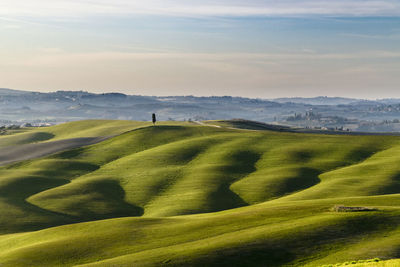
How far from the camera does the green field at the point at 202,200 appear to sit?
47469 millimetres

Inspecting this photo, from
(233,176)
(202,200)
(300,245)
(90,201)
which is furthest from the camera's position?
(233,176)

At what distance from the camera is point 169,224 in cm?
6175

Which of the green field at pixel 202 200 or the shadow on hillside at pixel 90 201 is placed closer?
the green field at pixel 202 200

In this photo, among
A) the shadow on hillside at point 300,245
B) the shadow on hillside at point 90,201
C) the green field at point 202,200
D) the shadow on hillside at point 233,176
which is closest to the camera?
the shadow on hillside at point 300,245

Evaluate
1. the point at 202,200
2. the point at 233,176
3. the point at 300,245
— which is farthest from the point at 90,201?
the point at 300,245

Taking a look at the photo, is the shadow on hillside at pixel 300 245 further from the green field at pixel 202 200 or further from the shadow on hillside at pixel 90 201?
the shadow on hillside at pixel 90 201

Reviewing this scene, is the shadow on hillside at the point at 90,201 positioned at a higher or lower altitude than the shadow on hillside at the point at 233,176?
lower

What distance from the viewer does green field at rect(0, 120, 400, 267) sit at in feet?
156

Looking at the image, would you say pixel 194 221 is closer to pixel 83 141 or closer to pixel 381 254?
pixel 381 254

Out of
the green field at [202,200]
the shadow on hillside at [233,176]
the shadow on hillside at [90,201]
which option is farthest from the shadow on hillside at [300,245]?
the shadow on hillside at [90,201]

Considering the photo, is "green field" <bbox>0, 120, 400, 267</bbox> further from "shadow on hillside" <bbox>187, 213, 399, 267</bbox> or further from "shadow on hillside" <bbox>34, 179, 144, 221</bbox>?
"shadow on hillside" <bbox>34, 179, 144, 221</bbox>

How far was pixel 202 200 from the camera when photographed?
3917 inches

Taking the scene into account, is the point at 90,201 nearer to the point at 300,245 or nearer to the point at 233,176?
the point at 233,176

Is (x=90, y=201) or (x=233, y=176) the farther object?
(x=233, y=176)
